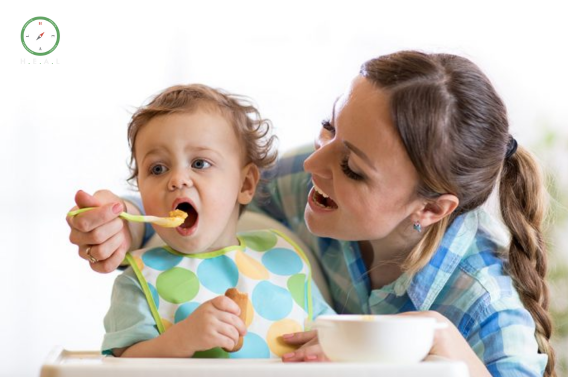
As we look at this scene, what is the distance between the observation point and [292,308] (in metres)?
1.46

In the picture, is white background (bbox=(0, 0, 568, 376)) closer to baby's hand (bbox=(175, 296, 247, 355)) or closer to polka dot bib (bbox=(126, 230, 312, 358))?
polka dot bib (bbox=(126, 230, 312, 358))

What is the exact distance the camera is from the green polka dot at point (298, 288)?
4.89 feet

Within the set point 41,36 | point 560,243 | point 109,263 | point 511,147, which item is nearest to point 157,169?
point 109,263

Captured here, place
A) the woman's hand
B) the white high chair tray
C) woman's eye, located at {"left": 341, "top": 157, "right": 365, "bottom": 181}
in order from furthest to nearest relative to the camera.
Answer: woman's eye, located at {"left": 341, "top": 157, "right": 365, "bottom": 181} < the woman's hand < the white high chair tray

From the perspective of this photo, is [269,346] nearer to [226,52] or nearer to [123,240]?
[123,240]

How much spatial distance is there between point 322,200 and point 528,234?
41cm

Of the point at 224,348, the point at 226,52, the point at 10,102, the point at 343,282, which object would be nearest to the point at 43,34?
the point at 10,102

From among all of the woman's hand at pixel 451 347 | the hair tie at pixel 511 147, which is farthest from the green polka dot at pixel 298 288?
the hair tie at pixel 511 147

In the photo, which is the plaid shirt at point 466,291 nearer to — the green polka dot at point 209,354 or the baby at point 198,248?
the baby at point 198,248

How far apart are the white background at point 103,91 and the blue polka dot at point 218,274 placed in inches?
81.6

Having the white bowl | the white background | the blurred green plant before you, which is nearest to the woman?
the white bowl

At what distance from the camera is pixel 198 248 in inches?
56.2

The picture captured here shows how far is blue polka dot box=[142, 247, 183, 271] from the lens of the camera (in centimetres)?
141

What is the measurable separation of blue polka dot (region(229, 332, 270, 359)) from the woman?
6 centimetres
